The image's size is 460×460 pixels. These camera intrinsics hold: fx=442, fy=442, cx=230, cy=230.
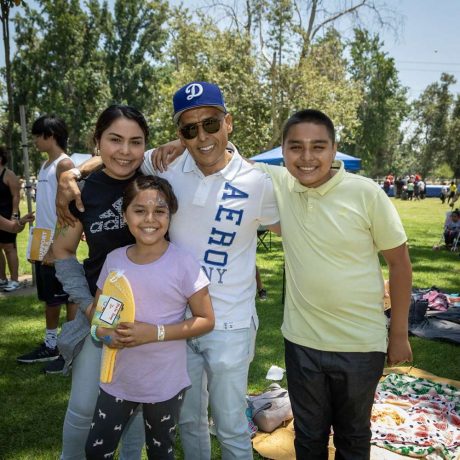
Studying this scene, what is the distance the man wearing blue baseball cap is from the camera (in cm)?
219

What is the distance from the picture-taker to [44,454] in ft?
9.99

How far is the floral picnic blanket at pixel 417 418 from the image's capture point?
3.20 metres

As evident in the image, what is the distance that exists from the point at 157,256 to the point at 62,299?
273cm

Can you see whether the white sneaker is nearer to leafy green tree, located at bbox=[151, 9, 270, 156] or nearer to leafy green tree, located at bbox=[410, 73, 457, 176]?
leafy green tree, located at bbox=[151, 9, 270, 156]

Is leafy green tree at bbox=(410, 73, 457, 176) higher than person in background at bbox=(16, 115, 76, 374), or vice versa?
leafy green tree at bbox=(410, 73, 457, 176)

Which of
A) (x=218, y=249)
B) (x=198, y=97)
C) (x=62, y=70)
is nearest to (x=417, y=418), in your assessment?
(x=218, y=249)

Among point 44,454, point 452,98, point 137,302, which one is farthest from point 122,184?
point 452,98

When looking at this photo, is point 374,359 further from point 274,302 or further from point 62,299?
point 274,302

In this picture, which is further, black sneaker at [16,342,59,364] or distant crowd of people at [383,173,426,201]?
distant crowd of people at [383,173,426,201]

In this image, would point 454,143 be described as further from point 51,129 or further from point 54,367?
point 54,367

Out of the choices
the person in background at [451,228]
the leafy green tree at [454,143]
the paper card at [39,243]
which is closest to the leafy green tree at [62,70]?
the person in background at [451,228]

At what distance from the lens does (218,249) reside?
2.24 metres

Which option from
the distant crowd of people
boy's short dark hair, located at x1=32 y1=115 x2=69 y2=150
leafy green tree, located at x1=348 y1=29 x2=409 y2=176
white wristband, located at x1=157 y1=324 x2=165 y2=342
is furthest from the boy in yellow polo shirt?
leafy green tree, located at x1=348 y1=29 x2=409 y2=176

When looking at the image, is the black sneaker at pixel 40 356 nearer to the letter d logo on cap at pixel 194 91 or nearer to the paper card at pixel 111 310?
the paper card at pixel 111 310
